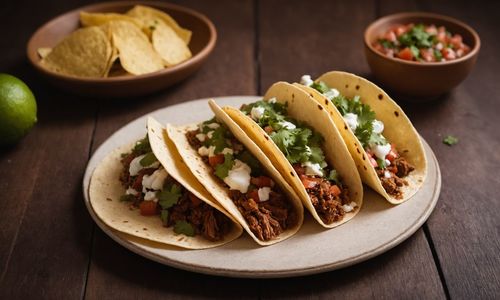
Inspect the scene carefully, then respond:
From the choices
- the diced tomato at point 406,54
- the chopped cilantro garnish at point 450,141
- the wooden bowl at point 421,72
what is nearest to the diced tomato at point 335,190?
the chopped cilantro garnish at point 450,141

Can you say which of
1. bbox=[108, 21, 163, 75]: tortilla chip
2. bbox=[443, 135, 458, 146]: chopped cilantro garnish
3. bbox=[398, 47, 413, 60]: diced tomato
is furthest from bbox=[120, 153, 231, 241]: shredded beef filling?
bbox=[398, 47, 413, 60]: diced tomato

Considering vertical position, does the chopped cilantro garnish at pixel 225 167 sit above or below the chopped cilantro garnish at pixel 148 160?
above

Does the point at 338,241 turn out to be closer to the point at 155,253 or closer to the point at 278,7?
the point at 155,253

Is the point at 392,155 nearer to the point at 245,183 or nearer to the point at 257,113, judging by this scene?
the point at 257,113

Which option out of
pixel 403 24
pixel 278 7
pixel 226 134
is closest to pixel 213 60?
pixel 278 7

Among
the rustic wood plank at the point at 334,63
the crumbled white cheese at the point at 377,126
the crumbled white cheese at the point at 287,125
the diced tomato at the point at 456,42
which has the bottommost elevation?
the rustic wood plank at the point at 334,63

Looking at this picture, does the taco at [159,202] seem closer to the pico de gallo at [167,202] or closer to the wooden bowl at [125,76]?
the pico de gallo at [167,202]

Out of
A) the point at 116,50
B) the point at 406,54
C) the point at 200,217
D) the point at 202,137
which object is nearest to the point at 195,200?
the point at 200,217

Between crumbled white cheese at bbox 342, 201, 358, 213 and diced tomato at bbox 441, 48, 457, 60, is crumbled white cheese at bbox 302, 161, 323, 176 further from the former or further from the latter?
diced tomato at bbox 441, 48, 457, 60
